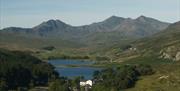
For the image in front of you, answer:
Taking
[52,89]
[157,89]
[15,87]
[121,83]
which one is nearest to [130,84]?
[121,83]

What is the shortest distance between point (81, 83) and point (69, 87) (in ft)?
54.5

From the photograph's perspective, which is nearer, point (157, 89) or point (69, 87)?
point (157, 89)

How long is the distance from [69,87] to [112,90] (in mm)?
27659

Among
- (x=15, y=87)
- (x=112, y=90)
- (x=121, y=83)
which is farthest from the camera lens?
(x=15, y=87)

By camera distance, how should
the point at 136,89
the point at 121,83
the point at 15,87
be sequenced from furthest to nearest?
the point at 15,87 < the point at 121,83 < the point at 136,89

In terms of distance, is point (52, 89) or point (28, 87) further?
point (28, 87)

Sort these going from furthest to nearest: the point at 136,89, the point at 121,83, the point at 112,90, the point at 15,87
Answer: the point at 15,87
the point at 121,83
the point at 136,89
the point at 112,90

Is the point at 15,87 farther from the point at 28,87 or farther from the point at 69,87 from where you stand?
the point at 69,87

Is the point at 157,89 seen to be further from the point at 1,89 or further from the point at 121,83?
the point at 1,89

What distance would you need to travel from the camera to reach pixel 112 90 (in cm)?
15875

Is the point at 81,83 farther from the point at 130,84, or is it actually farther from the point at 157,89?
the point at 157,89

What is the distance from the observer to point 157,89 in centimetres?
16312

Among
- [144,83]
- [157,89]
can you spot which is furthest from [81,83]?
[157,89]

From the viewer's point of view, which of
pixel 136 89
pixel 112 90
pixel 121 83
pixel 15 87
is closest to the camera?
pixel 112 90
